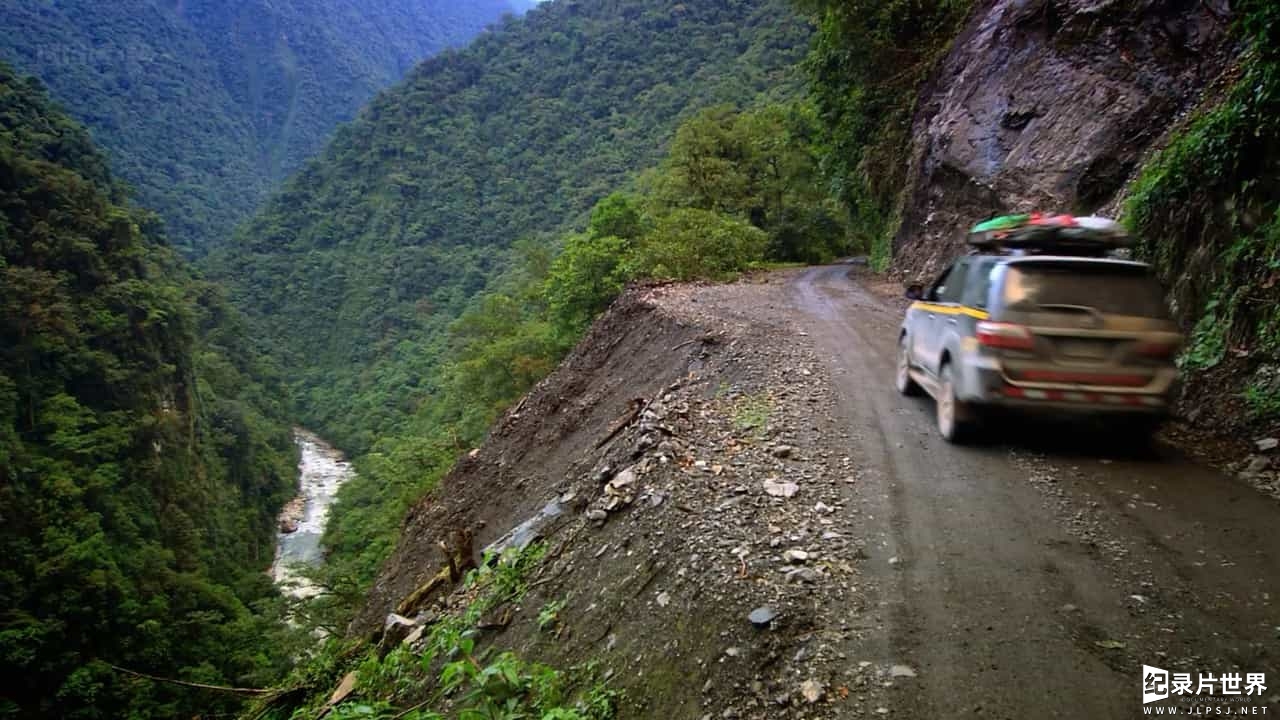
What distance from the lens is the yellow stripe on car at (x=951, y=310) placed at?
568 centimetres

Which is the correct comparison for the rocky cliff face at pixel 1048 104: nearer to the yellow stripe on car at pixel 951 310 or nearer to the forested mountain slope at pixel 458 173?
the yellow stripe on car at pixel 951 310

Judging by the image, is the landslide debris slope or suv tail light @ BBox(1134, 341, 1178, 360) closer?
the landslide debris slope

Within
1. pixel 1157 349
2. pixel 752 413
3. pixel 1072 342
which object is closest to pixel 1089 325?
pixel 1072 342

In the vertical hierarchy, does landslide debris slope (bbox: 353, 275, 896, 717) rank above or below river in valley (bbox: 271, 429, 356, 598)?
above

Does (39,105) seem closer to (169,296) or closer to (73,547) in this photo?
(169,296)

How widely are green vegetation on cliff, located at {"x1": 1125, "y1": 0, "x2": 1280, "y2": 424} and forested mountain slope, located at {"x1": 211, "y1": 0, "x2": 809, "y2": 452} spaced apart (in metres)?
67.5

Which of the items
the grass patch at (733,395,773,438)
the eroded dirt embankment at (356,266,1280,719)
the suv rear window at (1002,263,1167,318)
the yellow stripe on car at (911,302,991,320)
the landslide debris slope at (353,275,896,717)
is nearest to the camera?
the eroded dirt embankment at (356,266,1280,719)

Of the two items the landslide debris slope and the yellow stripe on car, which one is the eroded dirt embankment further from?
the yellow stripe on car

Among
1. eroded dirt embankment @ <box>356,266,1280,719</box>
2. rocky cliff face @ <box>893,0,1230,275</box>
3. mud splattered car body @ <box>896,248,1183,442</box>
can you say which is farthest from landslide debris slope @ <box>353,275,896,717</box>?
rocky cliff face @ <box>893,0,1230,275</box>

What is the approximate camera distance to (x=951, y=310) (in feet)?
20.9

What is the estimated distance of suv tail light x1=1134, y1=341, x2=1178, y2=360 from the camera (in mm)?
5176

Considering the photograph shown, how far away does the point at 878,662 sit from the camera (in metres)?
3.26

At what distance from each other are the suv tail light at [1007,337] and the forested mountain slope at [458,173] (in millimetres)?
67659

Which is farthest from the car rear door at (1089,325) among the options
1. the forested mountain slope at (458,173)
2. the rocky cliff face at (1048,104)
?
the forested mountain slope at (458,173)
